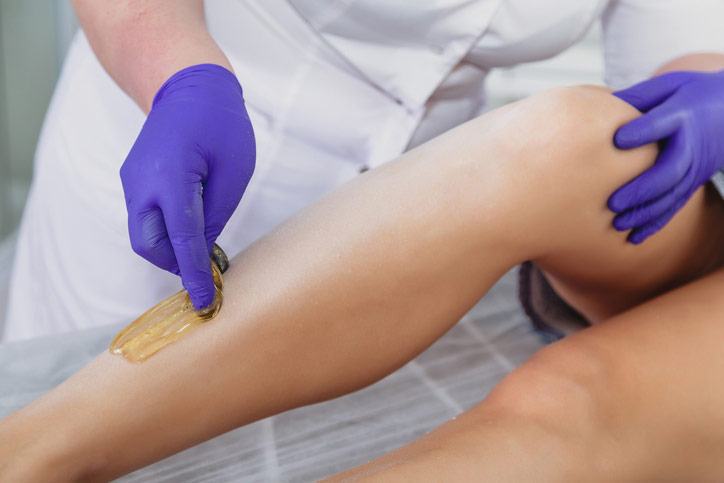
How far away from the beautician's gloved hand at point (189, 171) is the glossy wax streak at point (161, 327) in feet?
0.05

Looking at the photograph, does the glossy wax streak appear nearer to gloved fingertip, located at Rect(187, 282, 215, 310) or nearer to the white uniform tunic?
gloved fingertip, located at Rect(187, 282, 215, 310)

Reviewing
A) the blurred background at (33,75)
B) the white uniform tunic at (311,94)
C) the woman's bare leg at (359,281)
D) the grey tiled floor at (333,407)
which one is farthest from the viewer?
the blurred background at (33,75)

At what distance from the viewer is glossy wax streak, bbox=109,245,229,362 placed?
0.58 metres

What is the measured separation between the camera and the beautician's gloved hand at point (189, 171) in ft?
1.89

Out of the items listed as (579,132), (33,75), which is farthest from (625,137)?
(33,75)

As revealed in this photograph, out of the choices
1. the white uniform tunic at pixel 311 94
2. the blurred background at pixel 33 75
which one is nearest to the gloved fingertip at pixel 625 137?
the white uniform tunic at pixel 311 94

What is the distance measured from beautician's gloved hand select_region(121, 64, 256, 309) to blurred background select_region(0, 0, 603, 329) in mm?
1770

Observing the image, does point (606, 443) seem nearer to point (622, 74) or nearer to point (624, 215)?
point (624, 215)

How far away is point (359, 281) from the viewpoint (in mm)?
605

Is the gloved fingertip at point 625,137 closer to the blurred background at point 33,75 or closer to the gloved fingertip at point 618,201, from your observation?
the gloved fingertip at point 618,201

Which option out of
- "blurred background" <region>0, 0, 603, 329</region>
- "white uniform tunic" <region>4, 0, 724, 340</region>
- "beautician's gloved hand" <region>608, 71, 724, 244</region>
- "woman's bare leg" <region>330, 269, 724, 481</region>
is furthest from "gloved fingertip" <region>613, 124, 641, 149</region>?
"blurred background" <region>0, 0, 603, 329</region>

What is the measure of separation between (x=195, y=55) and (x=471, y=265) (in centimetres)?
32

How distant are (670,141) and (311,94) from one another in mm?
435

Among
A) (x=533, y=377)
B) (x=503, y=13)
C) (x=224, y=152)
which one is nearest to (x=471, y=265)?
(x=533, y=377)
